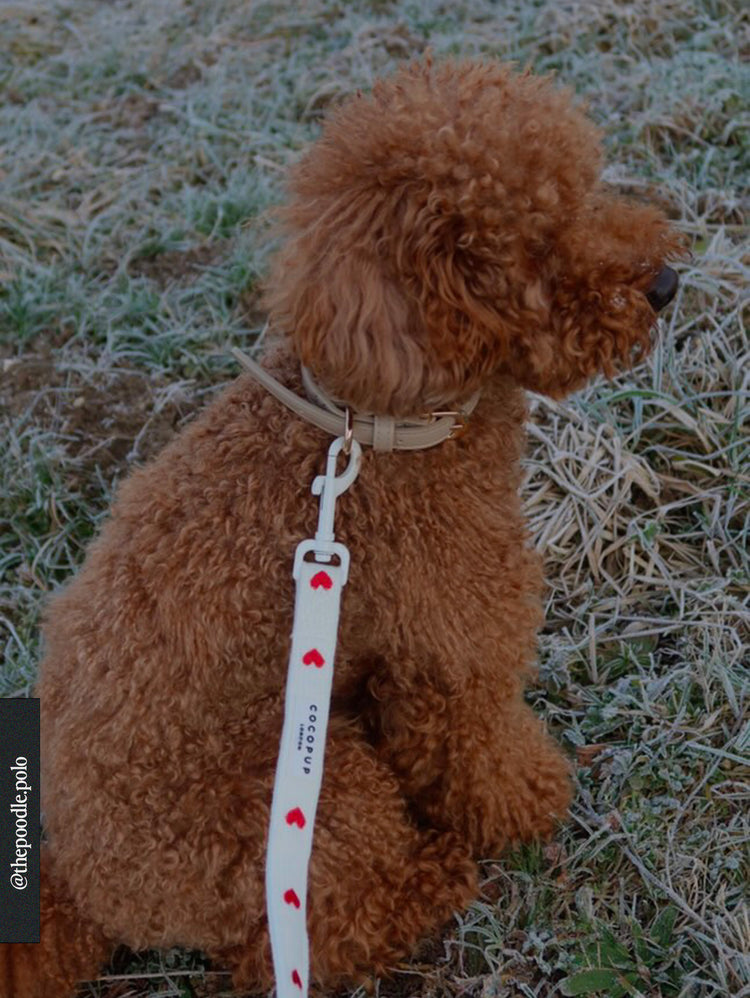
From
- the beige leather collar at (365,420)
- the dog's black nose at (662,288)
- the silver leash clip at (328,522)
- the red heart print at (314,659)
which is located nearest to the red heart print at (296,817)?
the red heart print at (314,659)

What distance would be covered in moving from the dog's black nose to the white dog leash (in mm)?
680

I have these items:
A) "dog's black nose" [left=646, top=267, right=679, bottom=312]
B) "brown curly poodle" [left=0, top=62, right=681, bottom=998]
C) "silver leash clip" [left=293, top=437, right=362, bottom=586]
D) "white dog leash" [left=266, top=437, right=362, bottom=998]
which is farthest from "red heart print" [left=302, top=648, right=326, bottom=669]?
"dog's black nose" [left=646, top=267, right=679, bottom=312]


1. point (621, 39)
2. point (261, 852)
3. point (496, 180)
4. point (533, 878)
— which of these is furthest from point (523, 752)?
point (621, 39)

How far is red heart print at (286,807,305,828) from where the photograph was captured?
1633 mm

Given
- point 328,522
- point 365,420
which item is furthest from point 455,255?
point 328,522

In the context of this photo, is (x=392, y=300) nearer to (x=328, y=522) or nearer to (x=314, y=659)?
(x=328, y=522)

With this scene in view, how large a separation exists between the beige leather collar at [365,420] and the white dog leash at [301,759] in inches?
9.2

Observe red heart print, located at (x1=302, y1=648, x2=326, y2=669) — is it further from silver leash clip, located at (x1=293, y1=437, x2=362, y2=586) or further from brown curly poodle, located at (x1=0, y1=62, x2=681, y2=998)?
brown curly poodle, located at (x1=0, y1=62, x2=681, y2=998)

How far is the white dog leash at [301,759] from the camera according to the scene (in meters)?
1.61

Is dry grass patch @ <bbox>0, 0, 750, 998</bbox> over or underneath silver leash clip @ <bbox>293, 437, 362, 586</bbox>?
underneath

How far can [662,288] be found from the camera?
1.91 m

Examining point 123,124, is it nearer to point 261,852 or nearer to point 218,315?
point 218,315

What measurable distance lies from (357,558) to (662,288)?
72 cm

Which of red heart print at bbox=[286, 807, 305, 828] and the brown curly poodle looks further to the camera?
the brown curly poodle
